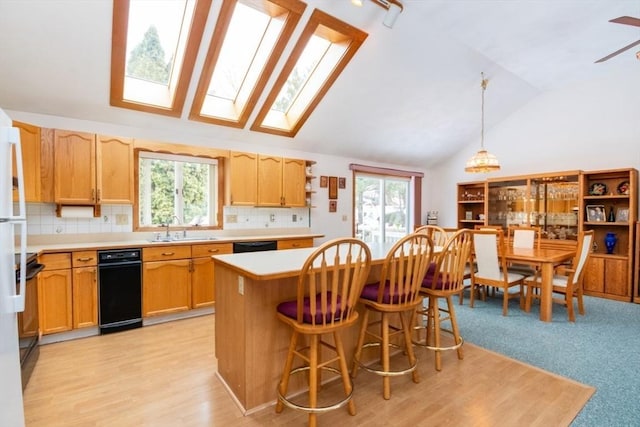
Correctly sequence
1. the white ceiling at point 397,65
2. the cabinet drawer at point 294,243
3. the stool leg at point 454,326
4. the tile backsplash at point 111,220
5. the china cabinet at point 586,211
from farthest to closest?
the china cabinet at point 586,211 → the cabinet drawer at point 294,243 → the tile backsplash at point 111,220 → the white ceiling at point 397,65 → the stool leg at point 454,326

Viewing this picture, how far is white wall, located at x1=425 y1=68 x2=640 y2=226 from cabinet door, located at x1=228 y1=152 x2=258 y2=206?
166 inches

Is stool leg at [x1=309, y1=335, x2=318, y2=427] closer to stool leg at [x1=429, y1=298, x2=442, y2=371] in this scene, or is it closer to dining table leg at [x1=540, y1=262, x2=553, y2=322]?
stool leg at [x1=429, y1=298, x2=442, y2=371]

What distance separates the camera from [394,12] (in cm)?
300

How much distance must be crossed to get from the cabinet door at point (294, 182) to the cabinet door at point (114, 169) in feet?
6.38

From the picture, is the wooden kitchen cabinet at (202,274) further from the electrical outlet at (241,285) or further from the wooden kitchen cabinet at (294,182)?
the electrical outlet at (241,285)

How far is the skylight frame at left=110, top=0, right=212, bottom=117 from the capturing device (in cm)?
277

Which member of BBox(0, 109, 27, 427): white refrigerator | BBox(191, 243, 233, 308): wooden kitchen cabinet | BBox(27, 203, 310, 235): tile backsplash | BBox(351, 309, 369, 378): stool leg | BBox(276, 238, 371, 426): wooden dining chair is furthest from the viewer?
BBox(191, 243, 233, 308): wooden kitchen cabinet

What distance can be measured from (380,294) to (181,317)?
2590mm

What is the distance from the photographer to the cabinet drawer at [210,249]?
3.64 meters

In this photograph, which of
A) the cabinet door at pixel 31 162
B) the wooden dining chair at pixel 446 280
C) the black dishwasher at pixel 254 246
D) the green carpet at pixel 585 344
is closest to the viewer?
the green carpet at pixel 585 344

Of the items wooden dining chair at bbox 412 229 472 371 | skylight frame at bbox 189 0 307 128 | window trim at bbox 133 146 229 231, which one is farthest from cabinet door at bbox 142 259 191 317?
wooden dining chair at bbox 412 229 472 371

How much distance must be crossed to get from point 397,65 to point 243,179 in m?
2.45

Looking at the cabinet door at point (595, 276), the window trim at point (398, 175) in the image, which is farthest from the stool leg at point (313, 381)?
the cabinet door at point (595, 276)

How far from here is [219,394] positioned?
213 centimetres
